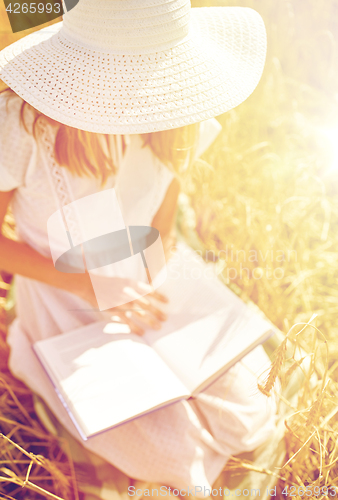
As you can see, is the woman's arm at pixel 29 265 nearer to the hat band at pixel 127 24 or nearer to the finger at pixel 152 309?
the finger at pixel 152 309

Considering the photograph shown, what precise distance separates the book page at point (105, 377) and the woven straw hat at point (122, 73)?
466 mm

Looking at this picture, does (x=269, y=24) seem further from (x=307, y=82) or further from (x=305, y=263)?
(x=305, y=263)

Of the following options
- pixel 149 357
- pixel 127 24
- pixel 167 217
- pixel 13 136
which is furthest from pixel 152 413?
pixel 127 24

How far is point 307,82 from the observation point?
64.1 inches

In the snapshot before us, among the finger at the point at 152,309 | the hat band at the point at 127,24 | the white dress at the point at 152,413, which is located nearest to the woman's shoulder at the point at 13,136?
the white dress at the point at 152,413

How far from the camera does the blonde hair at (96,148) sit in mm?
657

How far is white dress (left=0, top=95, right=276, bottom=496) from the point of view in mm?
694

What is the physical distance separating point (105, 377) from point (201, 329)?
0.26 metres

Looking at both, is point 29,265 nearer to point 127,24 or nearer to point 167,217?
point 167,217

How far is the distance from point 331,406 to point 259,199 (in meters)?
0.87

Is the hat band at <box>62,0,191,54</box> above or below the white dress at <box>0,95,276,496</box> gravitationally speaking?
above

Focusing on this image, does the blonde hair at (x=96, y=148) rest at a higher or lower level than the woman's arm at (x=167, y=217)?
higher

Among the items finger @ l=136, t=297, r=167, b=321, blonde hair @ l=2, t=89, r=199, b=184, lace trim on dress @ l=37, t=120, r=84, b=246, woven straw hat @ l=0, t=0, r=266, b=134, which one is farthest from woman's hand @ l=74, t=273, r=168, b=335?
woven straw hat @ l=0, t=0, r=266, b=134

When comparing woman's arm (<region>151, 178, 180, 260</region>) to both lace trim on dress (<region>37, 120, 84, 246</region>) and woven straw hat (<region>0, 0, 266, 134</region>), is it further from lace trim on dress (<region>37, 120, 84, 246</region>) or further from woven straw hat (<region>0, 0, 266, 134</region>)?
woven straw hat (<region>0, 0, 266, 134</region>)
